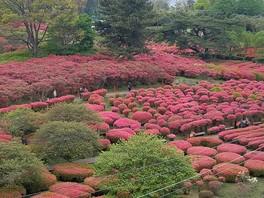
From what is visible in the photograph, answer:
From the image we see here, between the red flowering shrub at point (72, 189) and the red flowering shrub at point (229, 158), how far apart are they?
820 centimetres

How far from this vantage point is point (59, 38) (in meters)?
48.8

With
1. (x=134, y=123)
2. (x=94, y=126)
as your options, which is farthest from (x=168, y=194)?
(x=134, y=123)

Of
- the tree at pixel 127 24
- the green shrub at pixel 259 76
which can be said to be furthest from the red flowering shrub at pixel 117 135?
the green shrub at pixel 259 76

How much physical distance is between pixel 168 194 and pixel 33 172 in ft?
20.4

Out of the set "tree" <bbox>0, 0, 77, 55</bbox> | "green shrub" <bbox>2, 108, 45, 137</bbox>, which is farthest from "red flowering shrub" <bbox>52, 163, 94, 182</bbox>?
"tree" <bbox>0, 0, 77, 55</bbox>

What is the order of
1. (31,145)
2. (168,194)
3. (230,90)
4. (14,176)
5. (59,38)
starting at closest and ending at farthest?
(14,176), (168,194), (31,145), (230,90), (59,38)

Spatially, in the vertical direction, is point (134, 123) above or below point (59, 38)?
below

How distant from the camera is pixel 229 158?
2378cm

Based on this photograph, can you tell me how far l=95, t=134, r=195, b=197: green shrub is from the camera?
18875mm

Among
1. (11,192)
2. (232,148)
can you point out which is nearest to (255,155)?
(232,148)

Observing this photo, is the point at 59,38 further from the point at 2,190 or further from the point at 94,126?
the point at 2,190

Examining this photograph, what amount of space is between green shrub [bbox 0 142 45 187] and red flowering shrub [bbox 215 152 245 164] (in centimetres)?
1015

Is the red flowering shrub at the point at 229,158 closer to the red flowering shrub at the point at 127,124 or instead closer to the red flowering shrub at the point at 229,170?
the red flowering shrub at the point at 229,170

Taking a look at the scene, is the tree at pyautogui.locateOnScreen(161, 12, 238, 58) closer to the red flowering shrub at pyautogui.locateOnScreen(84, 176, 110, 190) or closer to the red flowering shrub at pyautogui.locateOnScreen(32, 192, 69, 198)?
the red flowering shrub at pyautogui.locateOnScreen(84, 176, 110, 190)
